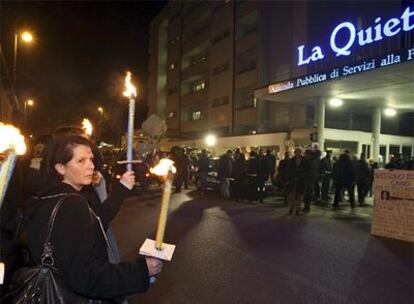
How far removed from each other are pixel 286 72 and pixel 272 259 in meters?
29.5

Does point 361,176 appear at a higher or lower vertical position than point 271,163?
lower

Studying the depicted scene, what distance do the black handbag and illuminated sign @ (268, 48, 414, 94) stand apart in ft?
44.9

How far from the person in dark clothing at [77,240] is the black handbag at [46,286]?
0.03 meters

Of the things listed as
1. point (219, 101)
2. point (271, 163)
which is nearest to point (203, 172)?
point (271, 163)

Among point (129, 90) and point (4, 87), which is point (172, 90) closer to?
point (4, 87)

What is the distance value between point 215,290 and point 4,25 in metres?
25.7

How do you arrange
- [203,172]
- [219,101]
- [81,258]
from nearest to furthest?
[81,258] < [203,172] < [219,101]

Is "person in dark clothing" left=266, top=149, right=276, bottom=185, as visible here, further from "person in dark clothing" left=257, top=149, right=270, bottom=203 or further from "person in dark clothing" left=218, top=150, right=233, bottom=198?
"person in dark clothing" left=218, top=150, right=233, bottom=198

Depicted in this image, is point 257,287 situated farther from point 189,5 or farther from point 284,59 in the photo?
point 189,5

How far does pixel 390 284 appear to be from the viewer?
6090 millimetres

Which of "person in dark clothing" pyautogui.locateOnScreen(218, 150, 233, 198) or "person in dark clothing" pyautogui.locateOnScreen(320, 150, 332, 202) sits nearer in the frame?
"person in dark clothing" pyautogui.locateOnScreen(320, 150, 332, 202)

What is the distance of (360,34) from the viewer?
54.7 ft

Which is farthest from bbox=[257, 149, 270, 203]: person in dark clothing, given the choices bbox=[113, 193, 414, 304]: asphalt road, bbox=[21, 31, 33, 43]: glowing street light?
bbox=[21, 31, 33, 43]: glowing street light

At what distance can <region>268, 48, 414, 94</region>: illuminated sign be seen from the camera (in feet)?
45.4
